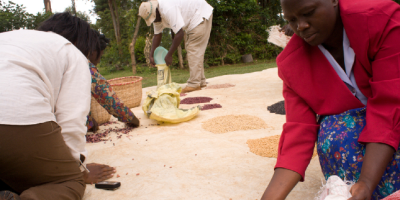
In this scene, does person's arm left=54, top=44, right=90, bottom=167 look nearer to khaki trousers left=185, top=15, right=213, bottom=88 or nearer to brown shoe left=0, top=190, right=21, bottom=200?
brown shoe left=0, top=190, right=21, bottom=200

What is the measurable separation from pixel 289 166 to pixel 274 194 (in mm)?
157

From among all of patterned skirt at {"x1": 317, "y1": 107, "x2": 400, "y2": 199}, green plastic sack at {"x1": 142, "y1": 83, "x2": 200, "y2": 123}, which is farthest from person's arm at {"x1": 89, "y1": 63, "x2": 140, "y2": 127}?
patterned skirt at {"x1": 317, "y1": 107, "x2": 400, "y2": 199}

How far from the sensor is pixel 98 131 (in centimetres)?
338

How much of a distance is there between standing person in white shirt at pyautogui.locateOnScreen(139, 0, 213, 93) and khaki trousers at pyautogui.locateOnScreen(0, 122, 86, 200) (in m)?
3.64

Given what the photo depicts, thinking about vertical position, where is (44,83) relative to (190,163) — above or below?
above

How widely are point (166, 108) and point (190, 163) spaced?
134 cm

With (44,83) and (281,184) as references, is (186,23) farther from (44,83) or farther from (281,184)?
(281,184)

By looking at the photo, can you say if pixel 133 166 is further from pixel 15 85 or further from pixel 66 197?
pixel 15 85

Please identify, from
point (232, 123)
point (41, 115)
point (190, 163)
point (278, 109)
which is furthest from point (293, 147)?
point (278, 109)

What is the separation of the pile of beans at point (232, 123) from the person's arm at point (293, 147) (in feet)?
5.21

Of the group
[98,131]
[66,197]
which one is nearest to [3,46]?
[66,197]

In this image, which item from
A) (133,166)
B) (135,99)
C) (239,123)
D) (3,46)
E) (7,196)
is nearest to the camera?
(7,196)

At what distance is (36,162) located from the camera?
1.47 metres

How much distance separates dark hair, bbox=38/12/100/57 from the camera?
209 centimetres
